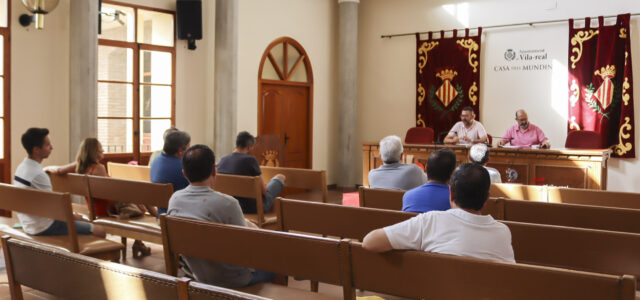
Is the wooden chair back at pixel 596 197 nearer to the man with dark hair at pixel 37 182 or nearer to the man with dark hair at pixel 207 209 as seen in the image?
the man with dark hair at pixel 207 209

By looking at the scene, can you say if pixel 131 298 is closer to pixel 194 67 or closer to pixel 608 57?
pixel 194 67

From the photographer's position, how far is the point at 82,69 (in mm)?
6539

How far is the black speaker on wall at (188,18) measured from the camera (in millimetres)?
7844

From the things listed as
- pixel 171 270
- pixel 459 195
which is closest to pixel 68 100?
pixel 171 270

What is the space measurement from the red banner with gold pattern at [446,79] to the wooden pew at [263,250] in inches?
302

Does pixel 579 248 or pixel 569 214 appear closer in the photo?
pixel 579 248

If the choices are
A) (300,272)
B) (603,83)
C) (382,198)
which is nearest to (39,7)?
(382,198)

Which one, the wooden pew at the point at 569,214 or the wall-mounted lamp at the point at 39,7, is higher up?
the wall-mounted lamp at the point at 39,7

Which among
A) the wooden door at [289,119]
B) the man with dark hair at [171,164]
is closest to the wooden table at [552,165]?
the wooden door at [289,119]

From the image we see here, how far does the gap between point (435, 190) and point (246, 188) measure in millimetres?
1742

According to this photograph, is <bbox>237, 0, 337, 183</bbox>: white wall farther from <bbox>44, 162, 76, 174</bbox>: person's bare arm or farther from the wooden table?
<bbox>44, 162, 76, 174</bbox>: person's bare arm

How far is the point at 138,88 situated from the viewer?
7734 mm

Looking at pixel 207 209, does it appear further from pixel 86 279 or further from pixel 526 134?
pixel 526 134

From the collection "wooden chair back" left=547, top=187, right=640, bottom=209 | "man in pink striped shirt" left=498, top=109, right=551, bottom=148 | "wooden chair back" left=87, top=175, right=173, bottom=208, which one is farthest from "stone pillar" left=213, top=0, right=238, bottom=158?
"wooden chair back" left=547, top=187, right=640, bottom=209
